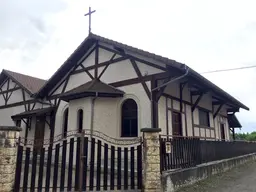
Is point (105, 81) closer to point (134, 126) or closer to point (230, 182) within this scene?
point (134, 126)

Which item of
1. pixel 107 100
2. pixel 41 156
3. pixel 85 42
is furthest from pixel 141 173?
pixel 85 42

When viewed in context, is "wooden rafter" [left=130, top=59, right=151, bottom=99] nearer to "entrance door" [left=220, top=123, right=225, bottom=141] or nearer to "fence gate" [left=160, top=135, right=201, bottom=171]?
"fence gate" [left=160, top=135, right=201, bottom=171]

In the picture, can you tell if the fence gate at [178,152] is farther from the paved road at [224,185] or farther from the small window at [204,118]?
the small window at [204,118]

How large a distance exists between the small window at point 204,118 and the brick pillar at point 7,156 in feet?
34.7

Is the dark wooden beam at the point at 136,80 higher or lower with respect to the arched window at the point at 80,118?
higher

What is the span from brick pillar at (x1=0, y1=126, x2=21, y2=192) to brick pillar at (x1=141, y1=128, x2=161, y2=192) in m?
2.84

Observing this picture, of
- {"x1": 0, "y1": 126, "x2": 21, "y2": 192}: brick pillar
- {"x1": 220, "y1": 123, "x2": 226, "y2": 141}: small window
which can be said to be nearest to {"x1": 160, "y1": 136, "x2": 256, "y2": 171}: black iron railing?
{"x1": 0, "y1": 126, "x2": 21, "y2": 192}: brick pillar

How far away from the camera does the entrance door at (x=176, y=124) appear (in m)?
11.0

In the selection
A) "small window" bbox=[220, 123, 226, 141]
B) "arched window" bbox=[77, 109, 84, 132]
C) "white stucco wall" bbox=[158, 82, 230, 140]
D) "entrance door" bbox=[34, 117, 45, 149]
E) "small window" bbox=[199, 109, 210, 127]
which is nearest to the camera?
"white stucco wall" bbox=[158, 82, 230, 140]

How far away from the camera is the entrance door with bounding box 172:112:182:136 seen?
11.0m

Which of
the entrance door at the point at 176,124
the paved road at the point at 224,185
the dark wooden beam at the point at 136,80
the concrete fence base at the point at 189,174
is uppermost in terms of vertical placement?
the dark wooden beam at the point at 136,80

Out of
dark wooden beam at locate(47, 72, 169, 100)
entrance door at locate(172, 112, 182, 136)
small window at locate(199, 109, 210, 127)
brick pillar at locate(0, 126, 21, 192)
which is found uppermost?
dark wooden beam at locate(47, 72, 169, 100)

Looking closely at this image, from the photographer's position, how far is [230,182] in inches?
326

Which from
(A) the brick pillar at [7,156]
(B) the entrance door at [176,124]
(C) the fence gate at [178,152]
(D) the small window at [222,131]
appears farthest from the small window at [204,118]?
(A) the brick pillar at [7,156]
